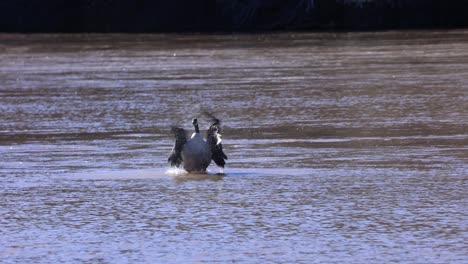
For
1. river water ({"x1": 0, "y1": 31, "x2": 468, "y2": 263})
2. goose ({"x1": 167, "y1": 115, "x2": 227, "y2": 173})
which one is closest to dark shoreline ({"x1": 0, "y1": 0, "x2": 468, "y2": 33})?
river water ({"x1": 0, "y1": 31, "x2": 468, "y2": 263})

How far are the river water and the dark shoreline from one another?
28.8 m

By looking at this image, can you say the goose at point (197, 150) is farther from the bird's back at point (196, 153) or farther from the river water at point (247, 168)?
the river water at point (247, 168)

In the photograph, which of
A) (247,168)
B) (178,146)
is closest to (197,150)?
(178,146)

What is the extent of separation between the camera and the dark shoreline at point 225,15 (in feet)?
186

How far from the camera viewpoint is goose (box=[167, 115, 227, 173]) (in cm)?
1227

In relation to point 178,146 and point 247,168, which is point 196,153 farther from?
point 247,168

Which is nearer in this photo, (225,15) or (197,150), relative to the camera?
(197,150)

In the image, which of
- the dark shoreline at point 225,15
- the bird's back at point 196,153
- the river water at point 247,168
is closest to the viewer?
the river water at point 247,168

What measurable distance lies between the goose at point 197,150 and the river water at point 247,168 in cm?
18

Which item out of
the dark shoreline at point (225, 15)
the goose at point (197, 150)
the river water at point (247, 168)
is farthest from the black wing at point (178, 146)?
the dark shoreline at point (225, 15)

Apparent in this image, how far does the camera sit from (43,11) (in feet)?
223

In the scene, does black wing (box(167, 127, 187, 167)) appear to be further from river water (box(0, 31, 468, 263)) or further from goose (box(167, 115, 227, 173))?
river water (box(0, 31, 468, 263))

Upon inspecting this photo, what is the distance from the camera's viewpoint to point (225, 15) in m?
62.8

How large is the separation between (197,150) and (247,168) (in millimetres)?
730
